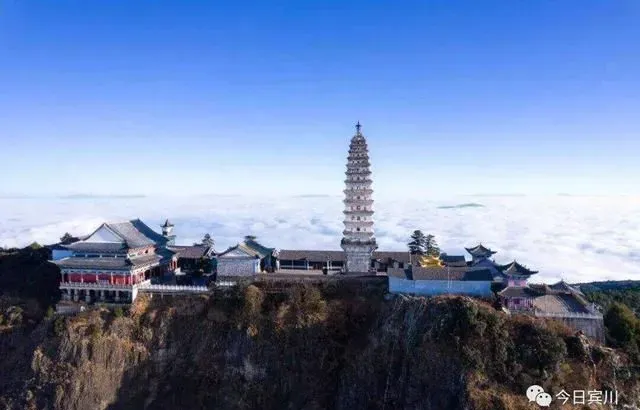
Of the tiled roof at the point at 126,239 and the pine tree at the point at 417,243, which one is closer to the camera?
the tiled roof at the point at 126,239

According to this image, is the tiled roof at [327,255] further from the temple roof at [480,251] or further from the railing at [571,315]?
the railing at [571,315]

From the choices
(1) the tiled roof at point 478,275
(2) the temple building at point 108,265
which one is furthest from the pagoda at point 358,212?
(2) the temple building at point 108,265

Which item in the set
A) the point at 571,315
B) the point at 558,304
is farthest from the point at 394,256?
the point at 571,315

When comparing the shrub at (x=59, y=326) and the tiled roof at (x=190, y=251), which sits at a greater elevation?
the tiled roof at (x=190, y=251)

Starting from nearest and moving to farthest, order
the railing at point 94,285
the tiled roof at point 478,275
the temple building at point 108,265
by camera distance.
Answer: the tiled roof at point 478,275
the railing at point 94,285
the temple building at point 108,265

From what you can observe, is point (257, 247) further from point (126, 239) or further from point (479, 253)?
point (479, 253)

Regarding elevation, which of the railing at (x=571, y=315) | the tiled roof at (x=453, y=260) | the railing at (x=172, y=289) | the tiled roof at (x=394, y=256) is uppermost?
the tiled roof at (x=394, y=256)
